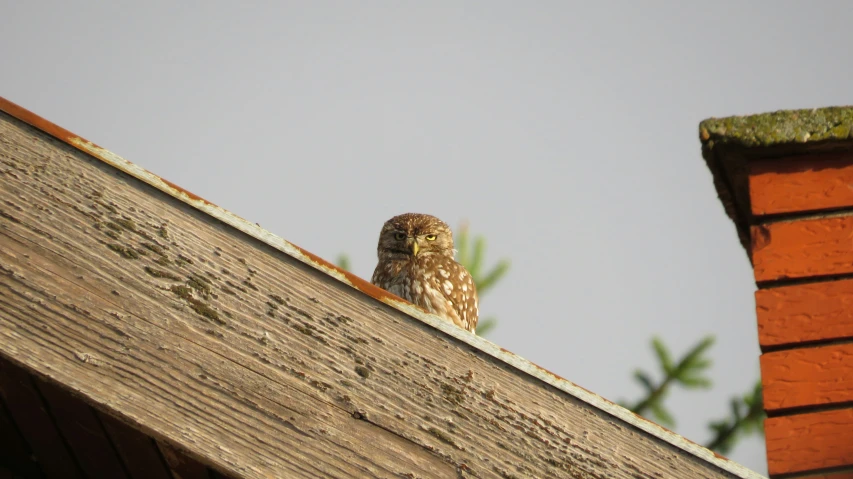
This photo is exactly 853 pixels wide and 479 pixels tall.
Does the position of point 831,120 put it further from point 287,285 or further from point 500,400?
point 287,285

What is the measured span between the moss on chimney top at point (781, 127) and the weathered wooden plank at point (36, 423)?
147 centimetres

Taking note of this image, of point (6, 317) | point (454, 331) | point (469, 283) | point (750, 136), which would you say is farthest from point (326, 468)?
point (469, 283)

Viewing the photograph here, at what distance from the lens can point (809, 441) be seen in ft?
6.22

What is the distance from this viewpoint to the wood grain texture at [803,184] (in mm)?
2066

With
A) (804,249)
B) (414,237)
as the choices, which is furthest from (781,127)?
(414,237)

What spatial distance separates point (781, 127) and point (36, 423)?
5.32 feet

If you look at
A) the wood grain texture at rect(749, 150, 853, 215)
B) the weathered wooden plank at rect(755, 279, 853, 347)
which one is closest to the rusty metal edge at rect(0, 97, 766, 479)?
the weathered wooden plank at rect(755, 279, 853, 347)

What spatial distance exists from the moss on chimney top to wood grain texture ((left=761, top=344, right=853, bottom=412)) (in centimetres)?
46

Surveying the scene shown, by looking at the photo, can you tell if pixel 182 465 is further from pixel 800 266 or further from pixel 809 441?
pixel 800 266

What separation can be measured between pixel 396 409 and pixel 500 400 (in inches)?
6.2

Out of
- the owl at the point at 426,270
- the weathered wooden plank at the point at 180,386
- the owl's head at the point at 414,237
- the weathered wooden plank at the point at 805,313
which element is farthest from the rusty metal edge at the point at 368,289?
the owl's head at the point at 414,237

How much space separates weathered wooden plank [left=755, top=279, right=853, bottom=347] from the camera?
78.2 inches

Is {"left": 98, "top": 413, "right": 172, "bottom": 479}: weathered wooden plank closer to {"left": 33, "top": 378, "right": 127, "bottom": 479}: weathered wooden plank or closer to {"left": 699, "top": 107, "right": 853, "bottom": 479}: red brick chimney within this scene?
{"left": 33, "top": 378, "right": 127, "bottom": 479}: weathered wooden plank

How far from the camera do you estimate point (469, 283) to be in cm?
588
